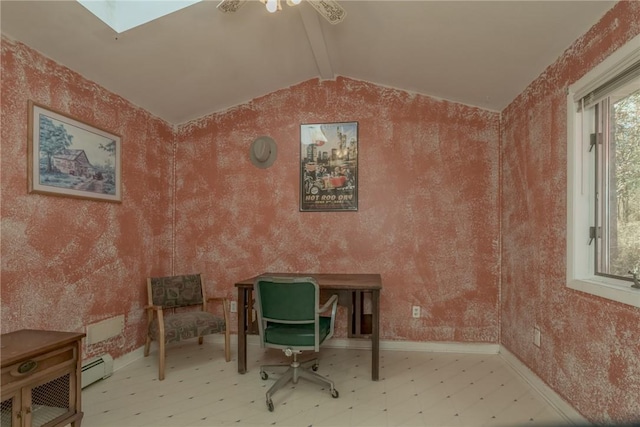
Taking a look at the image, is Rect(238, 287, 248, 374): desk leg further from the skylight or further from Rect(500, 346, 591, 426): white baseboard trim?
Rect(500, 346, 591, 426): white baseboard trim

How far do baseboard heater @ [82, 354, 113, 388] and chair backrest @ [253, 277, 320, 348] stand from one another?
4.66ft

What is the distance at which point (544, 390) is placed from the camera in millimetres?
2547

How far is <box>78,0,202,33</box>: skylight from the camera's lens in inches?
90.0

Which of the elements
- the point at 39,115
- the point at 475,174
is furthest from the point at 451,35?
the point at 39,115

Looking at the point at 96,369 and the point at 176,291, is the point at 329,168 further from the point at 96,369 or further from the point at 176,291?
the point at 96,369

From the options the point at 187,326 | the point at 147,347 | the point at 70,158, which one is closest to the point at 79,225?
the point at 70,158

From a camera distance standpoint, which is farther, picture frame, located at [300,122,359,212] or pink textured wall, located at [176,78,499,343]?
picture frame, located at [300,122,359,212]


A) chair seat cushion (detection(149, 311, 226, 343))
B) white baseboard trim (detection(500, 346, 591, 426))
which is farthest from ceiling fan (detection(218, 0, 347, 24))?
white baseboard trim (detection(500, 346, 591, 426))

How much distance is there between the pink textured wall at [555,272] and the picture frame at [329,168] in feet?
4.94

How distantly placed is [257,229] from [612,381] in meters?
3.07

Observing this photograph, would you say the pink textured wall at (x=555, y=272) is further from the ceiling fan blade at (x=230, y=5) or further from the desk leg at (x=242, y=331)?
the desk leg at (x=242, y=331)

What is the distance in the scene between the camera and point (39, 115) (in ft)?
7.82

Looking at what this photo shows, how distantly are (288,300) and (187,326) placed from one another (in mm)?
1118

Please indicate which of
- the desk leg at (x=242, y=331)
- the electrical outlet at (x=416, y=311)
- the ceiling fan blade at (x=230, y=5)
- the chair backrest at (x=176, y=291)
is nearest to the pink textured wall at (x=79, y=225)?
the chair backrest at (x=176, y=291)
